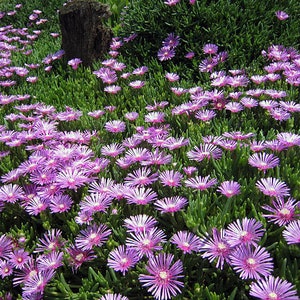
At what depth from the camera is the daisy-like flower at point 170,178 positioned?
172 centimetres

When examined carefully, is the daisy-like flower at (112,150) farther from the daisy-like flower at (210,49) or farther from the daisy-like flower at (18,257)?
the daisy-like flower at (210,49)

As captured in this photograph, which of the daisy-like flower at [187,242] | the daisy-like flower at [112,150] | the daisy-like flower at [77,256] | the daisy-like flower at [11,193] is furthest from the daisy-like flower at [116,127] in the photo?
the daisy-like flower at [187,242]

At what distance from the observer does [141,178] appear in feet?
5.83

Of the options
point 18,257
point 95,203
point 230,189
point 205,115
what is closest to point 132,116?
point 205,115

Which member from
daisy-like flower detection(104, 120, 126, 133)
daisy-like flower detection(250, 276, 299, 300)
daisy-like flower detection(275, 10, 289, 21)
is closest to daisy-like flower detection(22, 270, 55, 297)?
daisy-like flower detection(250, 276, 299, 300)

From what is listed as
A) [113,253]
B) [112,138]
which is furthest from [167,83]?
[113,253]

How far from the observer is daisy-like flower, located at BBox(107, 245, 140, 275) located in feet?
4.58

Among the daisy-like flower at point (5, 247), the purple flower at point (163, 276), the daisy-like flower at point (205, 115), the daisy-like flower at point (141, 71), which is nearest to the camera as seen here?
the purple flower at point (163, 276)

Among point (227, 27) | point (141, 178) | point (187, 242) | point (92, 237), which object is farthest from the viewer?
point (227, 27)

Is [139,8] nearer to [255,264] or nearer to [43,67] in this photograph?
[43,67]

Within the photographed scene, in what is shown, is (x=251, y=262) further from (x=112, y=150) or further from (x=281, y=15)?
(x=281, y=15)

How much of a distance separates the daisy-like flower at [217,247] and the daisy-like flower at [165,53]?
7.28ft

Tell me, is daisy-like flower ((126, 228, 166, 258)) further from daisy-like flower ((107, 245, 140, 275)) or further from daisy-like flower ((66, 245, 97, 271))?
daisy-like flower ((66, 245, 97, 271))

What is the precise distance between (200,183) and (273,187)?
282mm
